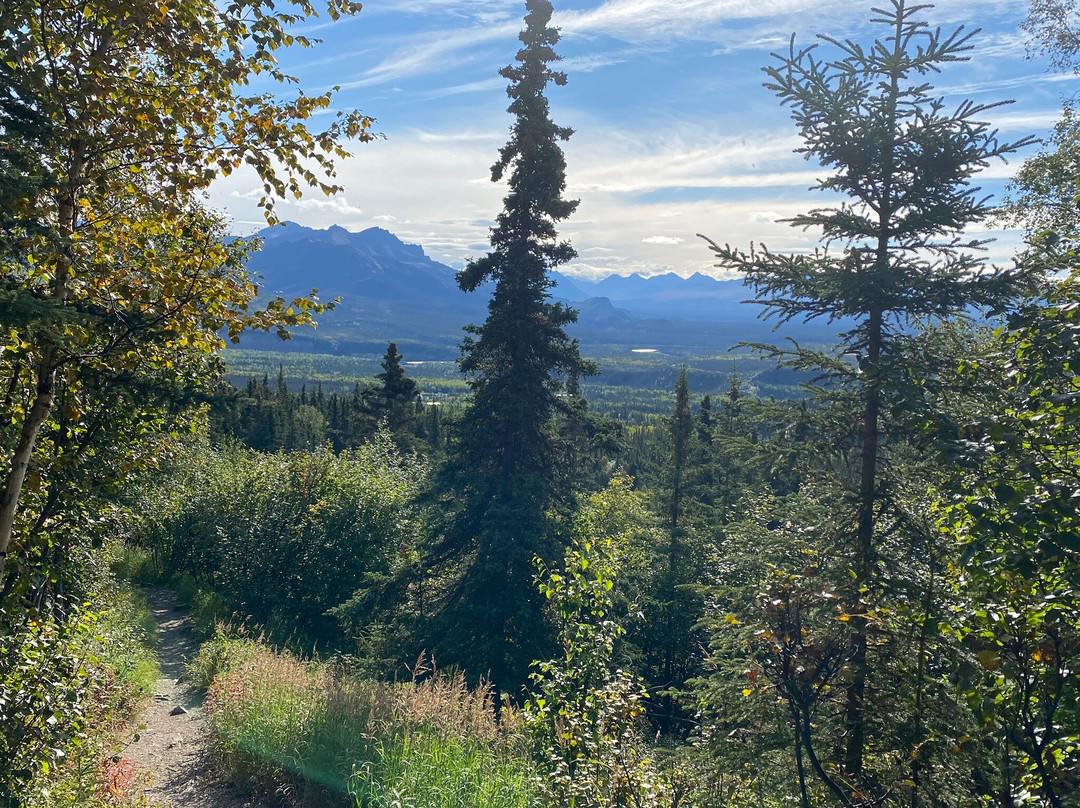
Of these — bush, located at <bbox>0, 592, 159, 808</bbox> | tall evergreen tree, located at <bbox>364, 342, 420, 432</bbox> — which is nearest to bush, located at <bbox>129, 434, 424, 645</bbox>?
bush, located at <bbox>0, 592, 159, 808</bbox>

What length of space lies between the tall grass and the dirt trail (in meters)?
0.27

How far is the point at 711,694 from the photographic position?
6.85m

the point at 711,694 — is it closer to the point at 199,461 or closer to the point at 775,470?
the point at 775,470

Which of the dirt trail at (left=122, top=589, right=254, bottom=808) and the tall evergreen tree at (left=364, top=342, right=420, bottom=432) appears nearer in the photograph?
the dirt trail at (left=122, top=589, right=254, bottom=808)

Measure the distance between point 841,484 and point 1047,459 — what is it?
11.0 feet

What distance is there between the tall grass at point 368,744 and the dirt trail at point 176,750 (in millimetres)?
271

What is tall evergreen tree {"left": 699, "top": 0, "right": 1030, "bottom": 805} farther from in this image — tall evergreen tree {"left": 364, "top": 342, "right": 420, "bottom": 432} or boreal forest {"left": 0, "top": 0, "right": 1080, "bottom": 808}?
tall evergreen tree {"left": 364, "top": 342, "right": 420, "bottom": 432}

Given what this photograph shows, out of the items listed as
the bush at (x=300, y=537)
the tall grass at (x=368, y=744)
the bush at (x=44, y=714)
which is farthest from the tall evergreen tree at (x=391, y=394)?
the bush at (x=44, y=714)

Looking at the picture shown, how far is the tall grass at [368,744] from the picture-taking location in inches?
212

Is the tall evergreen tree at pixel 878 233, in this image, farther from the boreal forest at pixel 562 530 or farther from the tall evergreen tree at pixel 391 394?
the tall evergreen tree at pixel 391 394

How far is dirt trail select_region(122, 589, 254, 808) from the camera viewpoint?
700cm

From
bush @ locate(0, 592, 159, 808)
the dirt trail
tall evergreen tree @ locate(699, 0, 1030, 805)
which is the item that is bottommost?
the dirt trail

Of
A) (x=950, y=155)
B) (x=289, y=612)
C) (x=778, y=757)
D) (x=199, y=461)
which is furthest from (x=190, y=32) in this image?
(x=199, y=461)

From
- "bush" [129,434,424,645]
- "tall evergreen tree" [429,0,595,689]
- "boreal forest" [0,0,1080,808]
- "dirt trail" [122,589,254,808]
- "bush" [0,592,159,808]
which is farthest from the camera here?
"bush" [129,434,424,645]
